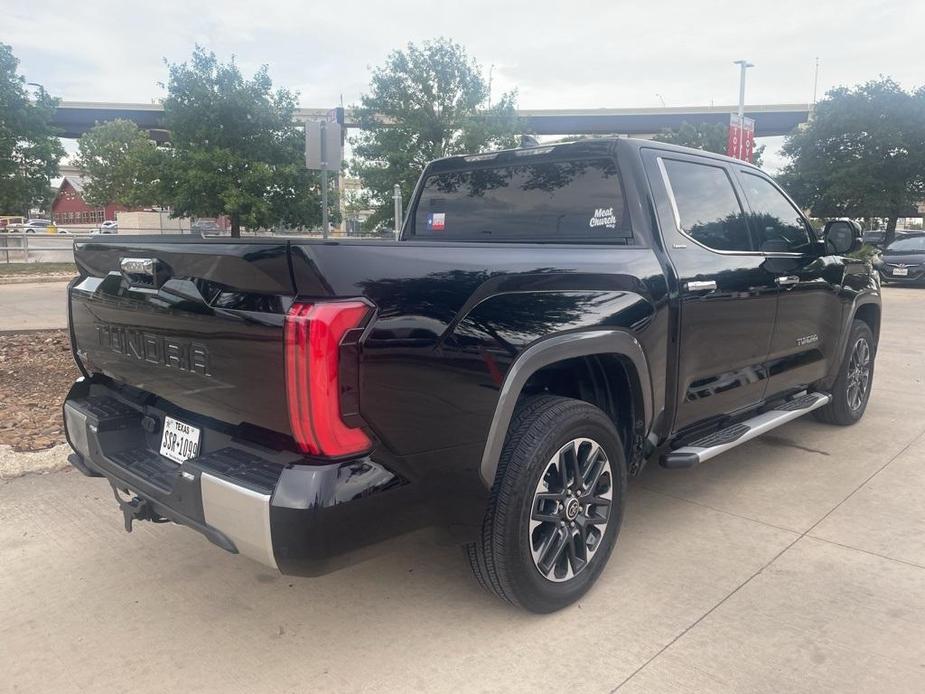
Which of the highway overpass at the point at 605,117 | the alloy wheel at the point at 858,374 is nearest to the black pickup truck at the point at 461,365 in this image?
the alloy wheel at the point at 858,374

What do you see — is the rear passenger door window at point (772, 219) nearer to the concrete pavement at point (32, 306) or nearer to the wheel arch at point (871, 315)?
the wheel arch at point (871, 315)

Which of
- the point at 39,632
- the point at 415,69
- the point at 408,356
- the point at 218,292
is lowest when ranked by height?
the point at 39,632

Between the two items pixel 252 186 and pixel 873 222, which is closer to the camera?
pixel 252 186

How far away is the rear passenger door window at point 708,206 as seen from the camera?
3.59 m

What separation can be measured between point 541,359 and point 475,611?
41.5 inches

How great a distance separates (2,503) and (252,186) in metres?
17.1

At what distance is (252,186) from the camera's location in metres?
19.9

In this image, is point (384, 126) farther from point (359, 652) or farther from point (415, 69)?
point (359, 652)

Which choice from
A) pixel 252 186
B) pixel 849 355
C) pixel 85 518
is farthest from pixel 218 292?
pixel 252 186

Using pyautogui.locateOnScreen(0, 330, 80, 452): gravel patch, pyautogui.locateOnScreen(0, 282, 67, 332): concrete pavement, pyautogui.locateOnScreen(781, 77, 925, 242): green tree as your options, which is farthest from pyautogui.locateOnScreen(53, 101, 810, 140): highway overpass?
pyautogui.locateOnScreen(0, 330, 80, 452): gravel patch

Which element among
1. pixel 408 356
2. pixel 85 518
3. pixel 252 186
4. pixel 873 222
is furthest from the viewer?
pixel 873 222

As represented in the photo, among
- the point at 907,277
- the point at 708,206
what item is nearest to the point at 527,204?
the point at 708,206

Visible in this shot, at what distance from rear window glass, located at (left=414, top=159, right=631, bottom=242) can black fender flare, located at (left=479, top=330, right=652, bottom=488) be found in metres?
0.64

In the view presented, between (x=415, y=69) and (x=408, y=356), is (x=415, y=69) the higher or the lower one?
the higher one
